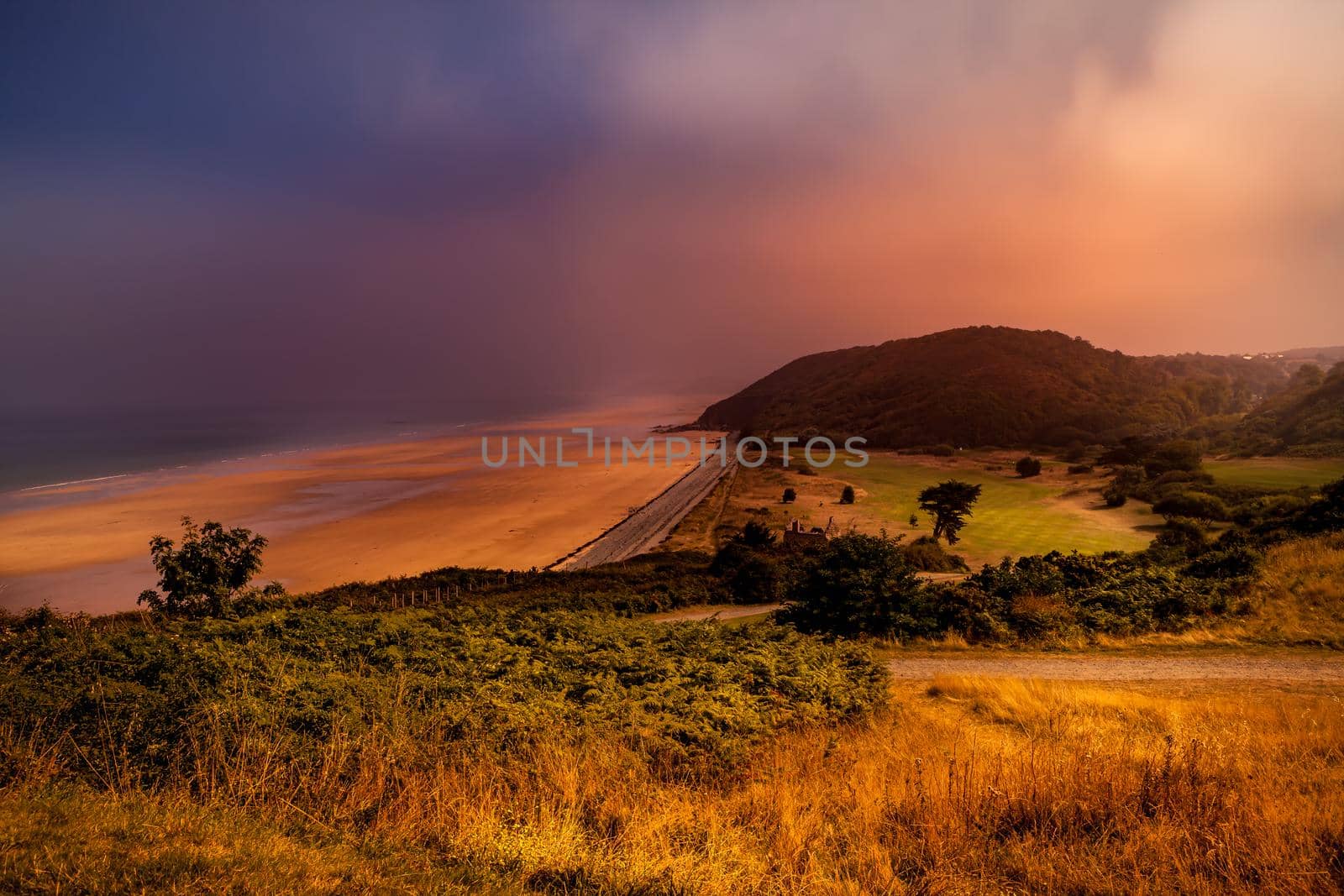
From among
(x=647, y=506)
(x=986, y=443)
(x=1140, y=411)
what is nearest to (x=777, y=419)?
(x=986, y=443)

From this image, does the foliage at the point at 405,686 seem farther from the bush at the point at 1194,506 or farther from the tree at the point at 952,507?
the bush at the point at 1194,506

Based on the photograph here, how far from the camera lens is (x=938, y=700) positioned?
9.62m

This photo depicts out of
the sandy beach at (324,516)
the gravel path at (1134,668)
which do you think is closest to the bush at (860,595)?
the gravel path at (1134,668)

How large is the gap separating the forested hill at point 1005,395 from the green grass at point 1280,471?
42258mm

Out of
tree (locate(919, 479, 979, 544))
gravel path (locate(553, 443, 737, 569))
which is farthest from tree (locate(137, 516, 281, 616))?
tree (locate(919, 479, 979, 544))

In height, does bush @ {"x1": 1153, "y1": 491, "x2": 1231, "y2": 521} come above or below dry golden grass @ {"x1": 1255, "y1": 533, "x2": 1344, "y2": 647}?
below

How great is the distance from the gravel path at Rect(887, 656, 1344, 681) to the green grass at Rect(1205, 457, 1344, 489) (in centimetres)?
4470

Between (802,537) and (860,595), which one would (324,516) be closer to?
(802,537)

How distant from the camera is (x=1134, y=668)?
11.7m

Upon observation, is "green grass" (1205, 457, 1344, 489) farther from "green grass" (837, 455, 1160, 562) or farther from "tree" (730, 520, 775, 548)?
"tree" (730, 520, 775, 548)

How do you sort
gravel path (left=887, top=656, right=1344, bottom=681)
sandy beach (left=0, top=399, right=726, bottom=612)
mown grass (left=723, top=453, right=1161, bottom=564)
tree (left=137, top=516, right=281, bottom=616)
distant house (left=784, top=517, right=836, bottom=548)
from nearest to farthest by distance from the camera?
gravel path (left=887, top=656, right=1344, bottom=681)
tree (left=137, top=516, right=281, bottom=616)
sandy beach (left=0, top=399, right=726, bottom=612)
distant house (left=784, top=517, right=836, bottom=548)
mown grass (left=723, top=453, right=1161, bottom=564)

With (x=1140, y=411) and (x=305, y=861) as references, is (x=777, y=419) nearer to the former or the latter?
(x=1140, y=411)

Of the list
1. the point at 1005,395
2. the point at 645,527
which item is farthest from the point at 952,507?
the point at 1005,395

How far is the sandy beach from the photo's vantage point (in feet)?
104
